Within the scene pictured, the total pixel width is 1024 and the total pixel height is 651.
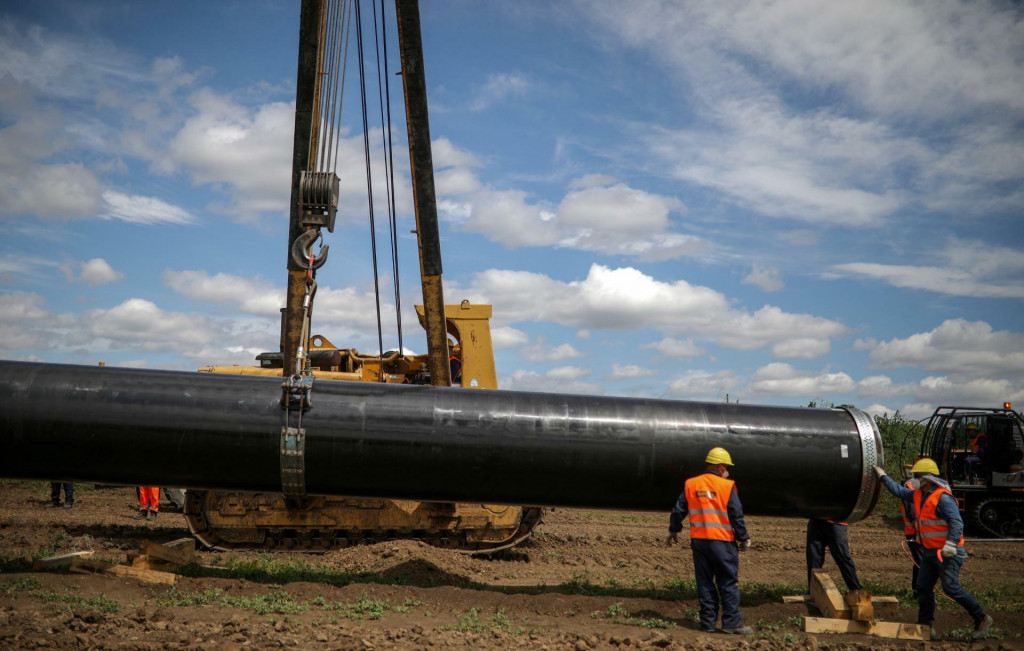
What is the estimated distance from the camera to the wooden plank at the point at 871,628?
746 cm

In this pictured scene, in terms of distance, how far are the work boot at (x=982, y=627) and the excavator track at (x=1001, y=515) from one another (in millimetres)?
10938

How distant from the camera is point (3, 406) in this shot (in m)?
7.45

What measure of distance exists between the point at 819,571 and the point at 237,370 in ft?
28.3

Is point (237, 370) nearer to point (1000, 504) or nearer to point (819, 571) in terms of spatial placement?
point (819, 571)

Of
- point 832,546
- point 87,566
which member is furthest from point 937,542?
point 87,566

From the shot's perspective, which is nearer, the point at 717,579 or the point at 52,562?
the point at 717,579

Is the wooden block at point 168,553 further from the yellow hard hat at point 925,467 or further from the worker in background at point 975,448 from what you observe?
the worker in background at point 975,448

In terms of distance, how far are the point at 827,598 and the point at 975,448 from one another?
1169 centimetres

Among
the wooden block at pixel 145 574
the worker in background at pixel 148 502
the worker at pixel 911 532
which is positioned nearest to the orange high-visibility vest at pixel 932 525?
the worker at pixel 911 532

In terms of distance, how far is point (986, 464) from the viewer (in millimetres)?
16906

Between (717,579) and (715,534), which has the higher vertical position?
(715,534)

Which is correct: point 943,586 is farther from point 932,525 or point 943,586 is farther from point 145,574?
point 145,574

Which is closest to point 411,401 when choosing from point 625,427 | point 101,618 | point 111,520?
point 625,427

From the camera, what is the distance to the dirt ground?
642 cm
